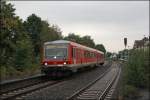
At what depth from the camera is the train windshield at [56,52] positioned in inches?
1231

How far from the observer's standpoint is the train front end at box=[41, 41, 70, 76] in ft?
101

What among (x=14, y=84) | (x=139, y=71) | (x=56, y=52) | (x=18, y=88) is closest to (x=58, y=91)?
(x=18, y=88)

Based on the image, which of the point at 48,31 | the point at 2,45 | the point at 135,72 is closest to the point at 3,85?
the point at 135,72

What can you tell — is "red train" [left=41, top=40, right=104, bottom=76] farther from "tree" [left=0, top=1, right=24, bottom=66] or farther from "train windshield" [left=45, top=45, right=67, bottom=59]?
"tree" [left=0, top=1, right=24, bottom=66]

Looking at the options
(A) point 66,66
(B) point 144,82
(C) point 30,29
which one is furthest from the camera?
(C) point 30,29

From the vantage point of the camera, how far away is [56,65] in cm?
3073

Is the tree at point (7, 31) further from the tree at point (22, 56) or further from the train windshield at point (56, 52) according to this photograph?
the train windshield at point (56, 52)

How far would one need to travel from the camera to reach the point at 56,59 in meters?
31.1

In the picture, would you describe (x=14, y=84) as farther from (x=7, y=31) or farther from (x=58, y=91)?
(x=7, y=31)

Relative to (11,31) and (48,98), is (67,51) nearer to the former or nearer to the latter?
(11,31)

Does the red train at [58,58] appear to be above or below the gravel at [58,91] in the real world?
above

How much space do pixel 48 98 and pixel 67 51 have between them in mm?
13511

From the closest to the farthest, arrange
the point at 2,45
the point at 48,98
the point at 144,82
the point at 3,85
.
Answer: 1. the point at 144,82
2. the point at 48,98
3. the point at 3,85
4. the point at 2,45

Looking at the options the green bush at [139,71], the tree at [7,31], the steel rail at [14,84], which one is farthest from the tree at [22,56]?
the green bush at [139,71]
